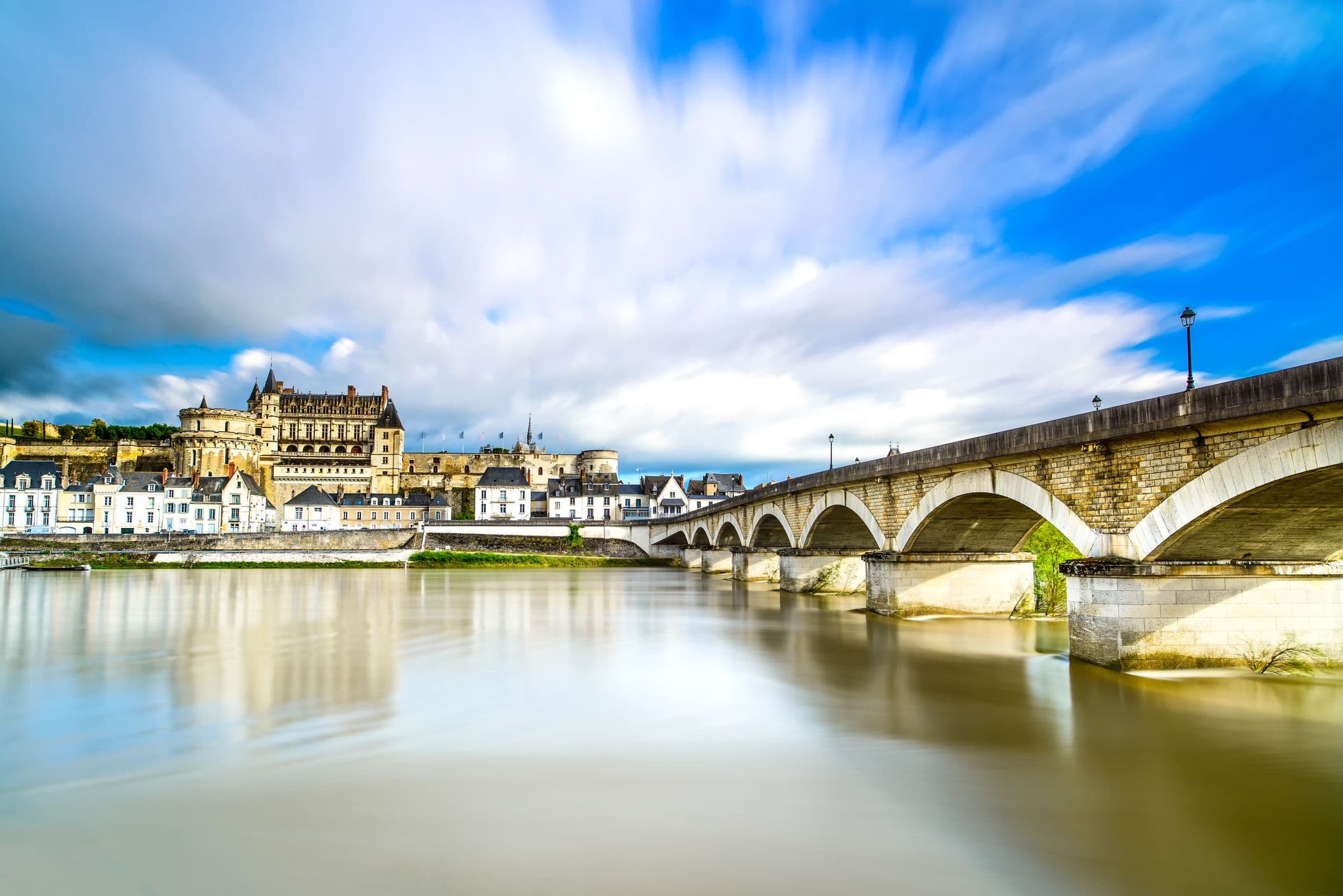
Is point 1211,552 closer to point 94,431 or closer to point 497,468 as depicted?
point 497,468

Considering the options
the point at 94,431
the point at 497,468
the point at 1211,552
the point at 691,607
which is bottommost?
the point at 691,607

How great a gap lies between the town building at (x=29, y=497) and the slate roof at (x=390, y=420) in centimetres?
4402

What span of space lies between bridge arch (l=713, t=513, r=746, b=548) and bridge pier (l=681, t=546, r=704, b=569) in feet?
14.8

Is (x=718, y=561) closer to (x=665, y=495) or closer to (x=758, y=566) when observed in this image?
(x=758, y=566)

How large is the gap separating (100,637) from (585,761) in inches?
633

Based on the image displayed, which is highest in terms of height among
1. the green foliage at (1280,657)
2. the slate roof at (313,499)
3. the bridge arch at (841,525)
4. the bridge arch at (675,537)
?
the slate roof at (313,499)

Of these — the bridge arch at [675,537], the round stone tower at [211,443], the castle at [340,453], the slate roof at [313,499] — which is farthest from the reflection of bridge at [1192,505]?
the round stone tower at [211,443]

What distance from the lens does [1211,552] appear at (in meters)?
12.5

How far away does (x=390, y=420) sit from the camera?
4163 inches

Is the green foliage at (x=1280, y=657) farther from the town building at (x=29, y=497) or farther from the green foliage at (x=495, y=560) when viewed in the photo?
the town building at (x=29, y=497)

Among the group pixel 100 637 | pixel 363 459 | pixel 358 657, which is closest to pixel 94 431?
pixel 363 459

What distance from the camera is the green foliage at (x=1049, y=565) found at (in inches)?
890

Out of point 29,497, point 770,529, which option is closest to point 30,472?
point 29,497

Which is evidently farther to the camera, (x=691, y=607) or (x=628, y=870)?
(x=691, y=607)
